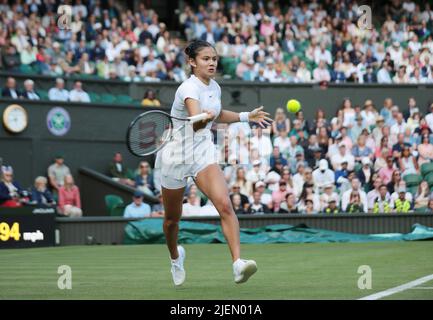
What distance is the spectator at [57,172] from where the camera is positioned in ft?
72.3

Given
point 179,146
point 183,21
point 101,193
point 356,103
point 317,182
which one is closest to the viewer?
point 179,146

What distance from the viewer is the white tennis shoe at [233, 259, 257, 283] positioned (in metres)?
8.42

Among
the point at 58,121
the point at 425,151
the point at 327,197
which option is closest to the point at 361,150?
the point at 425,151

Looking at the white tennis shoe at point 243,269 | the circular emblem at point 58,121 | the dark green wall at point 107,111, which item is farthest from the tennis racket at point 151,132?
the circular emblem at point 58,121

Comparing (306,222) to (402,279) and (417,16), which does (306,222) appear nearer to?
(402,279)

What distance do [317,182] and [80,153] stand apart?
5.93 m

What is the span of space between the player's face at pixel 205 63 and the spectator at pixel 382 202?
1159cm

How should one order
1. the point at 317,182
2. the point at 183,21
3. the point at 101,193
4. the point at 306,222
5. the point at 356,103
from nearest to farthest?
the point at 306,222 → the point at 317,182 → the point at 101,193 → the point at 356,103 → the point at 183,21

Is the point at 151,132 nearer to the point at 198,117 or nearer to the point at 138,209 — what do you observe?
the point at 198,117

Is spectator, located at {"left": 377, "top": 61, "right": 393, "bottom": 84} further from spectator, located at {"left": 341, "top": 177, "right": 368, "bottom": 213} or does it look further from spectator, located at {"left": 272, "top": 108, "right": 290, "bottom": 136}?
spectator, located at {"left": 341, "top": 177, "right": 368, "bottom": 213}

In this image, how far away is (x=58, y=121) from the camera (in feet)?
76.9

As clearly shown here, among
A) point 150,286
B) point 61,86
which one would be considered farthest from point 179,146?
point 61,86

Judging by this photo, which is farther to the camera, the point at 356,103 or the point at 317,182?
the point at 356,103

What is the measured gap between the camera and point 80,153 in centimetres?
2411
